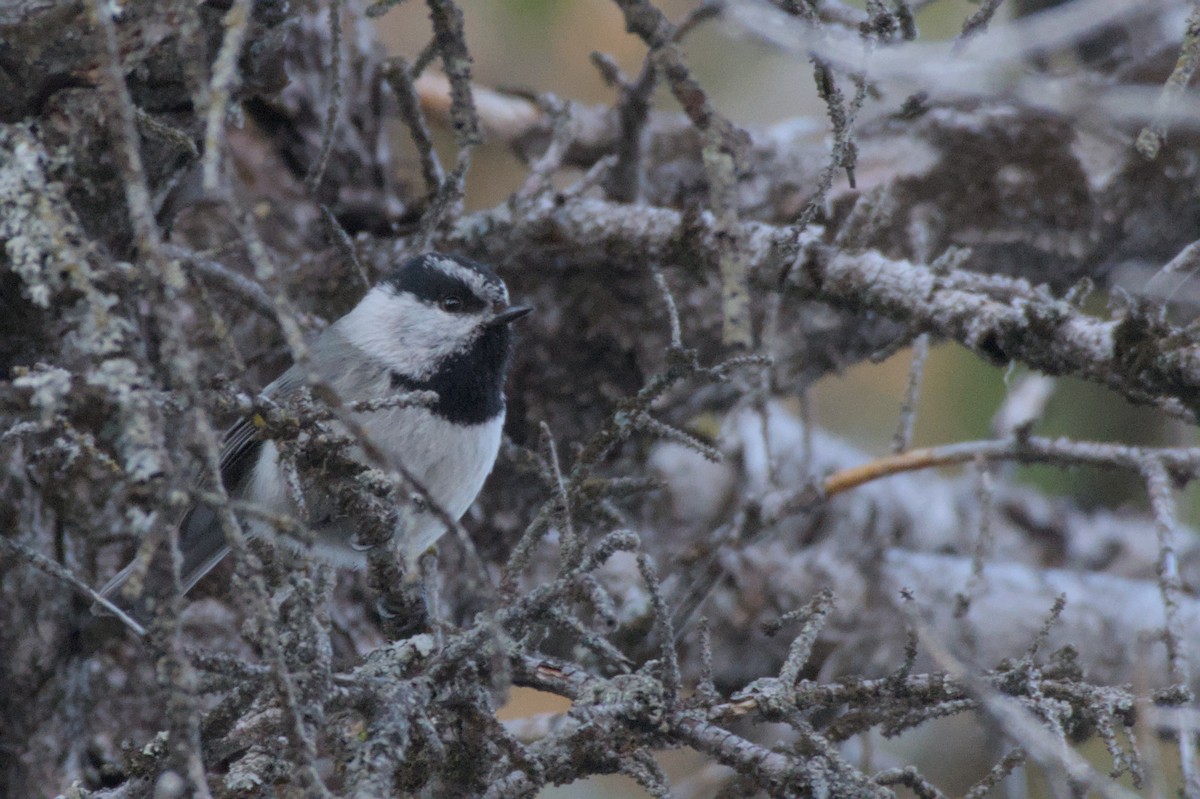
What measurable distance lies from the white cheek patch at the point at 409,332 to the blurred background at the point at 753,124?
149 cm

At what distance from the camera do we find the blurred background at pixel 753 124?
438 cm

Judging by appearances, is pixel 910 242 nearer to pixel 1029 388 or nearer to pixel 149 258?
pixel 1029 388

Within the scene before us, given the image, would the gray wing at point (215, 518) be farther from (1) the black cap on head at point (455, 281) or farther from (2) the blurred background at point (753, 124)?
(2) the blurred background at point (753, 124)

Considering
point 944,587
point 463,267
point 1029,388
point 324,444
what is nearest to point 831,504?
point 944,587

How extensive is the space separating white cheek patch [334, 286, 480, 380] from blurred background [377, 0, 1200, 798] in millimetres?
1488

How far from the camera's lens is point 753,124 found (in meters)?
4.39

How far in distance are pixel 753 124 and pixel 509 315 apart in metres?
2.18

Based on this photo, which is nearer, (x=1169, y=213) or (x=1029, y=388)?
(x=1169, y=213)

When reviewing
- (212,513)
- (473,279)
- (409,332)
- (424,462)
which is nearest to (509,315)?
(473,279)

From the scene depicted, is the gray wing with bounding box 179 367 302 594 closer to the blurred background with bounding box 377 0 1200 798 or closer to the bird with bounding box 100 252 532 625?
the bird with bounding box 100 252 532 625

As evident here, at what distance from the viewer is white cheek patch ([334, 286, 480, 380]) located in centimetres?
262

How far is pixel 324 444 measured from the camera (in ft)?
5.47

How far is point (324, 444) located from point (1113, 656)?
2.99 metres

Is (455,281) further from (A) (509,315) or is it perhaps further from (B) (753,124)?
(B) (753,124)
